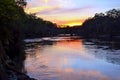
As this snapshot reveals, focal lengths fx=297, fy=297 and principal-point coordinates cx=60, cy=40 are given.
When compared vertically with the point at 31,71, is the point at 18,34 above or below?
above

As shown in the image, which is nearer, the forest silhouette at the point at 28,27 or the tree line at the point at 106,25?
the forest silhouette at the point at 28,27

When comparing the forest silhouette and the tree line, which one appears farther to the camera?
the tree line

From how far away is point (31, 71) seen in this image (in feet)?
94.8

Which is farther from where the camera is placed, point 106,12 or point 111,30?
point 106,12

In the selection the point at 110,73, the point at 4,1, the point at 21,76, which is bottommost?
the point at 110,73

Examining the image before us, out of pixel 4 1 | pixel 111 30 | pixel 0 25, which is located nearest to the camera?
pixel 4 1

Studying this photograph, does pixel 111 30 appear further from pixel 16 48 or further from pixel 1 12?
pixel 1 12

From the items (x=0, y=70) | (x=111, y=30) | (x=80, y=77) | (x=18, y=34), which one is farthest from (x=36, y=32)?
(x=0, y=70)

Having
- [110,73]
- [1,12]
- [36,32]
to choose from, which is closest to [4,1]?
[1,12]

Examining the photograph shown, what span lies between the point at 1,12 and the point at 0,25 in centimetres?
292

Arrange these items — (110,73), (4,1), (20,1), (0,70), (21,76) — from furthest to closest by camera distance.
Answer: (20,1) < (110,73) < (4,1) < (21,76) < (0,70)

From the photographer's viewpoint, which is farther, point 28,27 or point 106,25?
point 106,25

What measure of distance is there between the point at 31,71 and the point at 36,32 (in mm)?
137693

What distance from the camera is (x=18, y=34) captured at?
35.8m
